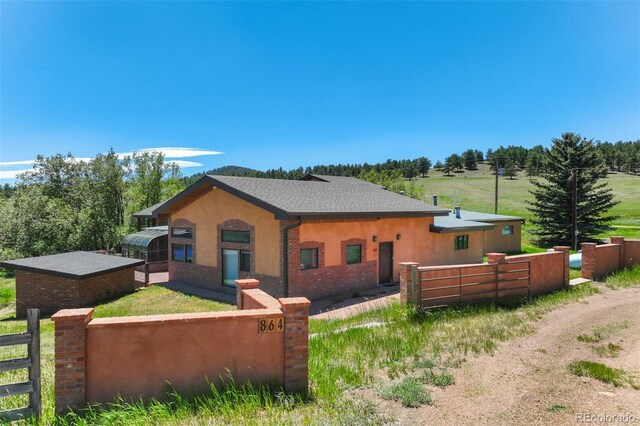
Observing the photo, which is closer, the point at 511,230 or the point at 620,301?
the point at 620,301

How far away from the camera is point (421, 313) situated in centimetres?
1010

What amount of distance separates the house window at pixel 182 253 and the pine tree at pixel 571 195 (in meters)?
24.0

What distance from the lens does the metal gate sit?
449cm

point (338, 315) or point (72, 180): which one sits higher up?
point (72, 180)

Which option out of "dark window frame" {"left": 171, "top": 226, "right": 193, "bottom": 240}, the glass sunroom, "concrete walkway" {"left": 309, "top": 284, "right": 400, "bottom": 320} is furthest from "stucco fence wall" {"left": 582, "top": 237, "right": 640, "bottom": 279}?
the glass sunroom

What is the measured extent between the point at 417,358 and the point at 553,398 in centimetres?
216

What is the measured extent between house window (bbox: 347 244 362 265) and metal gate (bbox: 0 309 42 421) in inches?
469

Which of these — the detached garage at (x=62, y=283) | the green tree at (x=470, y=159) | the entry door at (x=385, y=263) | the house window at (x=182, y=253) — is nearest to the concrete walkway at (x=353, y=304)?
the entry door at (x=385, y=263)

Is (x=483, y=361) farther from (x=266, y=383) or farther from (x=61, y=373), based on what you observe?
(x=61, y=373)

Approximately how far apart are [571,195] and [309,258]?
23.6m

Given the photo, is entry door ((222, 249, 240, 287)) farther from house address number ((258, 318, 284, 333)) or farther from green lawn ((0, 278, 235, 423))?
house address number ((258, 318, 284, 333))

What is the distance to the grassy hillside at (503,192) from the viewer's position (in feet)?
181

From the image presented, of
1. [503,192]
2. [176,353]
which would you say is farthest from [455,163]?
[176,353]

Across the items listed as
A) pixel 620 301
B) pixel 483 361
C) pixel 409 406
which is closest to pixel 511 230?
pixel 620 301
